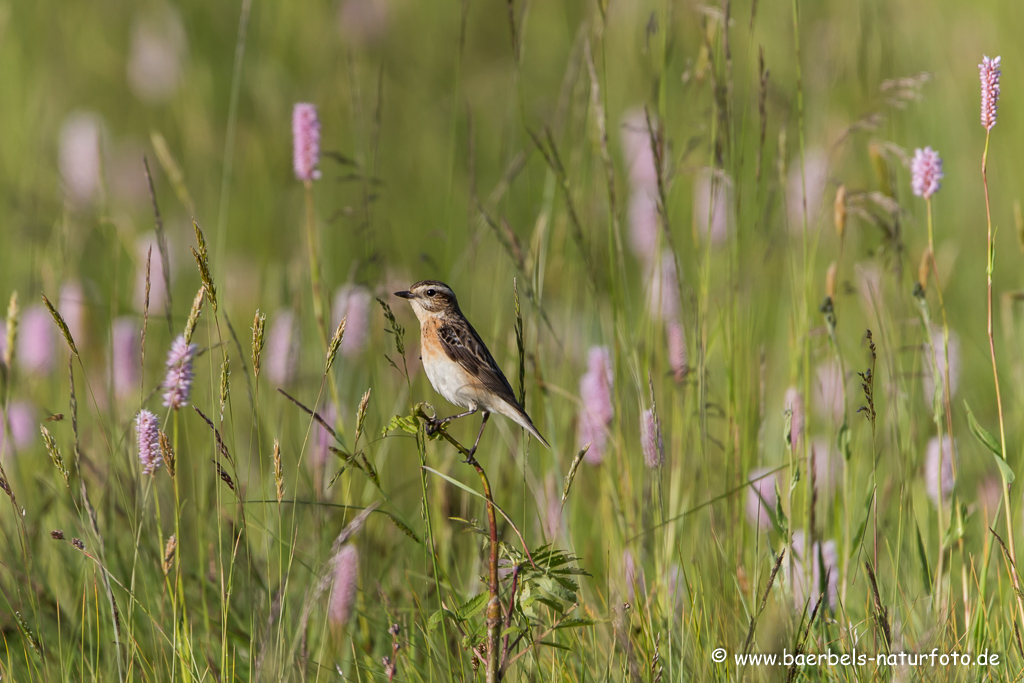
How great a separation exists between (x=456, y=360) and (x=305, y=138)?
78 cm

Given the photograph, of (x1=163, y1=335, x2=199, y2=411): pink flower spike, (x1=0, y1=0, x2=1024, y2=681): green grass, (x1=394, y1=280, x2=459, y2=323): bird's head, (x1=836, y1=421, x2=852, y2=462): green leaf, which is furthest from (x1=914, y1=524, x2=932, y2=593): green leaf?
(x1=163, y1=335, x2=199, y2=411): pink flower spike

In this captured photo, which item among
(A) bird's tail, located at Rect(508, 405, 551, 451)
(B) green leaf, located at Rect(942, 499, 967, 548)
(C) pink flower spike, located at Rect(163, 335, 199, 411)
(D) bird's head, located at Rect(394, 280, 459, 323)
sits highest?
(D) bird's head, located at Rect(394, 280, 459, 323)

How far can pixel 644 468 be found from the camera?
3408 mm

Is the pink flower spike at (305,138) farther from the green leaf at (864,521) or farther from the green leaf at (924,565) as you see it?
the green leaf at (924,565)

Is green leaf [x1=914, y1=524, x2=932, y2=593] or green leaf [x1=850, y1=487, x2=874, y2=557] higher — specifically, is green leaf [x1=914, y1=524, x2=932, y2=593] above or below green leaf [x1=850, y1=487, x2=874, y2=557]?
below

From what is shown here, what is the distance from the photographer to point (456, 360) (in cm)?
274

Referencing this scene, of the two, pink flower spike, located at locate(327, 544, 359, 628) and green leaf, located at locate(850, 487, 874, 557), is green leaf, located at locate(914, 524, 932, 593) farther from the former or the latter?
pink flower spike, located at locate(327, 544, 359, 628)

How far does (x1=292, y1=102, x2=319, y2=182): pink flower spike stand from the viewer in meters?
2.82

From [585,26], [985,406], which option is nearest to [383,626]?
[585,26]

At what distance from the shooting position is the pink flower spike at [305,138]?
282 centimetres

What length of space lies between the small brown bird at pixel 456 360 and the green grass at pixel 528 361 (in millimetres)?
188

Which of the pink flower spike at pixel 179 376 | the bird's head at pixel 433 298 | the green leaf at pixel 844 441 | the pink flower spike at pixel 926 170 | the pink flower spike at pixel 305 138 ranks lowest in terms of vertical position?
the green leaf at pixel 844 441

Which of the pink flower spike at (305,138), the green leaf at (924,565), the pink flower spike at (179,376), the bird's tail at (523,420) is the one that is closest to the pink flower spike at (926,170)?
the green leaf at (924,565)

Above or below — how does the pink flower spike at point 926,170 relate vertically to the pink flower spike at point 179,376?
above
